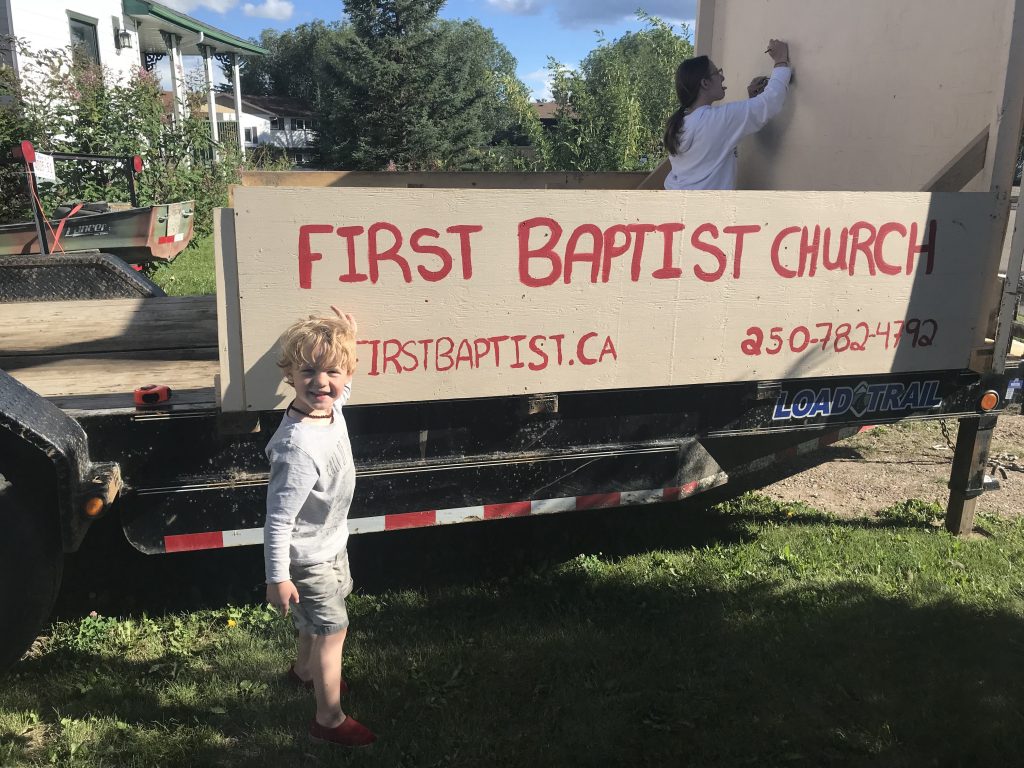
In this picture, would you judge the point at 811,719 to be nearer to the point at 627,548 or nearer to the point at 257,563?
the point at 627,548

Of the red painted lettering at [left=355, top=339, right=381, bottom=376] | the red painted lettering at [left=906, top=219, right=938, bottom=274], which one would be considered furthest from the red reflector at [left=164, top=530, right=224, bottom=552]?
the red painted lettering at [left=906, top=219, right=938, bottom=274]

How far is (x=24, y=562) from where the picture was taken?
2.52m

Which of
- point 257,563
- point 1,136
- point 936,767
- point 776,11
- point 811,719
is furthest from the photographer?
point 1,136

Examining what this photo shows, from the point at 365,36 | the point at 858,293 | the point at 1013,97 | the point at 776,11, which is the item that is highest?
the point at 365,36

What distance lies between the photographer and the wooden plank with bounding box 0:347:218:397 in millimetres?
3207

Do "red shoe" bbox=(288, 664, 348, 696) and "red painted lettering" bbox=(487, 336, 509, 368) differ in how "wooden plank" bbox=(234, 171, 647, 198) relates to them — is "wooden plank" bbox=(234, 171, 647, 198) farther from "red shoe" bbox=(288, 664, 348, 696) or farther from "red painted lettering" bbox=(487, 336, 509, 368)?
"red shoe" bbox=(288, 664, 348, 696)

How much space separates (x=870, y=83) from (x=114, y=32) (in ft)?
69.5

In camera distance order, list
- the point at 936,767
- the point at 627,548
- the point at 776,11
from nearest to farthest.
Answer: the point at 936,767, the point at 627,548, the point at 776,11

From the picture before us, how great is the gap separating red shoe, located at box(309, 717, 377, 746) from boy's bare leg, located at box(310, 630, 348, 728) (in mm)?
15

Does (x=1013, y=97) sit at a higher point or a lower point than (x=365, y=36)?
lower

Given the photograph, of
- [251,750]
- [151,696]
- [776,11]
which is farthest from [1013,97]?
[151,696]

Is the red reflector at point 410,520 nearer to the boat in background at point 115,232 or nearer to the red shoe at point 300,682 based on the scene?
the red shoe at point 300,682

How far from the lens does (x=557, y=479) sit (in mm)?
2994

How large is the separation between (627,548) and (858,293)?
165cm
